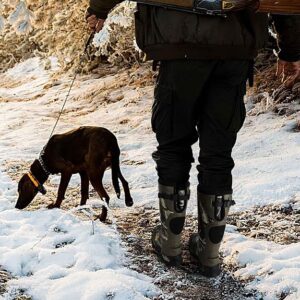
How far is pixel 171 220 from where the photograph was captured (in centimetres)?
304

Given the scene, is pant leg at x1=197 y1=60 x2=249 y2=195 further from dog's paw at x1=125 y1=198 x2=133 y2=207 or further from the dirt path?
dog's paw at x1=125 y1=198 x2=133 y2=207

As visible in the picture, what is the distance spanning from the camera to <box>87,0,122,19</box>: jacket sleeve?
9.25 ft

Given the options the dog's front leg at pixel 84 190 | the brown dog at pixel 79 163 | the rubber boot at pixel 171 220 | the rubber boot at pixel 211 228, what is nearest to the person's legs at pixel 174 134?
the rubber boot at pixel 171 220

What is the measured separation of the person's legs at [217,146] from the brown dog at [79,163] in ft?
5.47

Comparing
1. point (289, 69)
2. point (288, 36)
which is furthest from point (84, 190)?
point (288, 36)

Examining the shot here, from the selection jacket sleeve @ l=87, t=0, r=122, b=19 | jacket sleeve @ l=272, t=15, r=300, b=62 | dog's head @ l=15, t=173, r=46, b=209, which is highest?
jacket sleeve @ l=87, t=0, r=122, b=19

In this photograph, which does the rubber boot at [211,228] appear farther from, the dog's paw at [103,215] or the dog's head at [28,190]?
the dog's head at [28,190]

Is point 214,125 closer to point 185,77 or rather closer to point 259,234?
point 185,77

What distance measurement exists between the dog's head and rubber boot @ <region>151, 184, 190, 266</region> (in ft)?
6.11

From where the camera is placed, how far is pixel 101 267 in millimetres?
3135

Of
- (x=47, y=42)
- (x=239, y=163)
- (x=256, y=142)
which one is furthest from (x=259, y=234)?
(x=47, y=42)

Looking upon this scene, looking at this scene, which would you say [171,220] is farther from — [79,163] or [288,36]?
[79,163]

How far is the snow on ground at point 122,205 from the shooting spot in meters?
2.91

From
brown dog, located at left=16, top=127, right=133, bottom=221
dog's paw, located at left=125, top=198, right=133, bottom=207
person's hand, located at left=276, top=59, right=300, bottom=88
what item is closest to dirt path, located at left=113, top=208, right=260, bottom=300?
dog's paw, located at left=125, top=198, right=133, bottom=207
